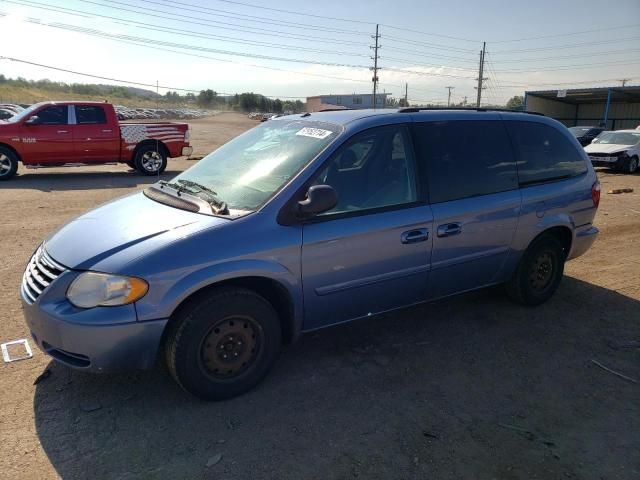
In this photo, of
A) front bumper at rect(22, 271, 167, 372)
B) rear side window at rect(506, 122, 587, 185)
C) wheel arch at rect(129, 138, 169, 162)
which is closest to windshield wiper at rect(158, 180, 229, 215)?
front bumper at rect(22, 271, 167, 372)

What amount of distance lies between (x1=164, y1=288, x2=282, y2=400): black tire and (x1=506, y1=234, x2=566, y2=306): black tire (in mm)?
2518

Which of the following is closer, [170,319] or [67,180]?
[170,319]

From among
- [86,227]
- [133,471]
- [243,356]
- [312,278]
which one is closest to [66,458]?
[133,471]

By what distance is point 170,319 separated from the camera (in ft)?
9.43

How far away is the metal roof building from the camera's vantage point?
128 feet

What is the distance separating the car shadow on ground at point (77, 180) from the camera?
37.8 feet

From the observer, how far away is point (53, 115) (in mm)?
12430

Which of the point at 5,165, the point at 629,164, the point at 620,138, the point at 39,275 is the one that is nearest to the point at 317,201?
the point at 39,275

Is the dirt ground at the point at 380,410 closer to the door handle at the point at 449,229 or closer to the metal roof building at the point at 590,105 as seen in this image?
the door handle at the point at 449,229

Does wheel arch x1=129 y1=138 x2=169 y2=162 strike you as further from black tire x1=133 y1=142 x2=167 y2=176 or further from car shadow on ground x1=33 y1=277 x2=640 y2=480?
car shadow on ground x1=33 y1=277 x2=640 y2=480

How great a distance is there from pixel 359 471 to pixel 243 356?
40.4 inches

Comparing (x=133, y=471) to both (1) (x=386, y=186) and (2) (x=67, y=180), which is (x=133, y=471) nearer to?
(1) (x=386, y=186)

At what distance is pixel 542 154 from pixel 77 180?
465 inches

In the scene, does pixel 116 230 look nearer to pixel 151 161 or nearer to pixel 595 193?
pixel 595 193
